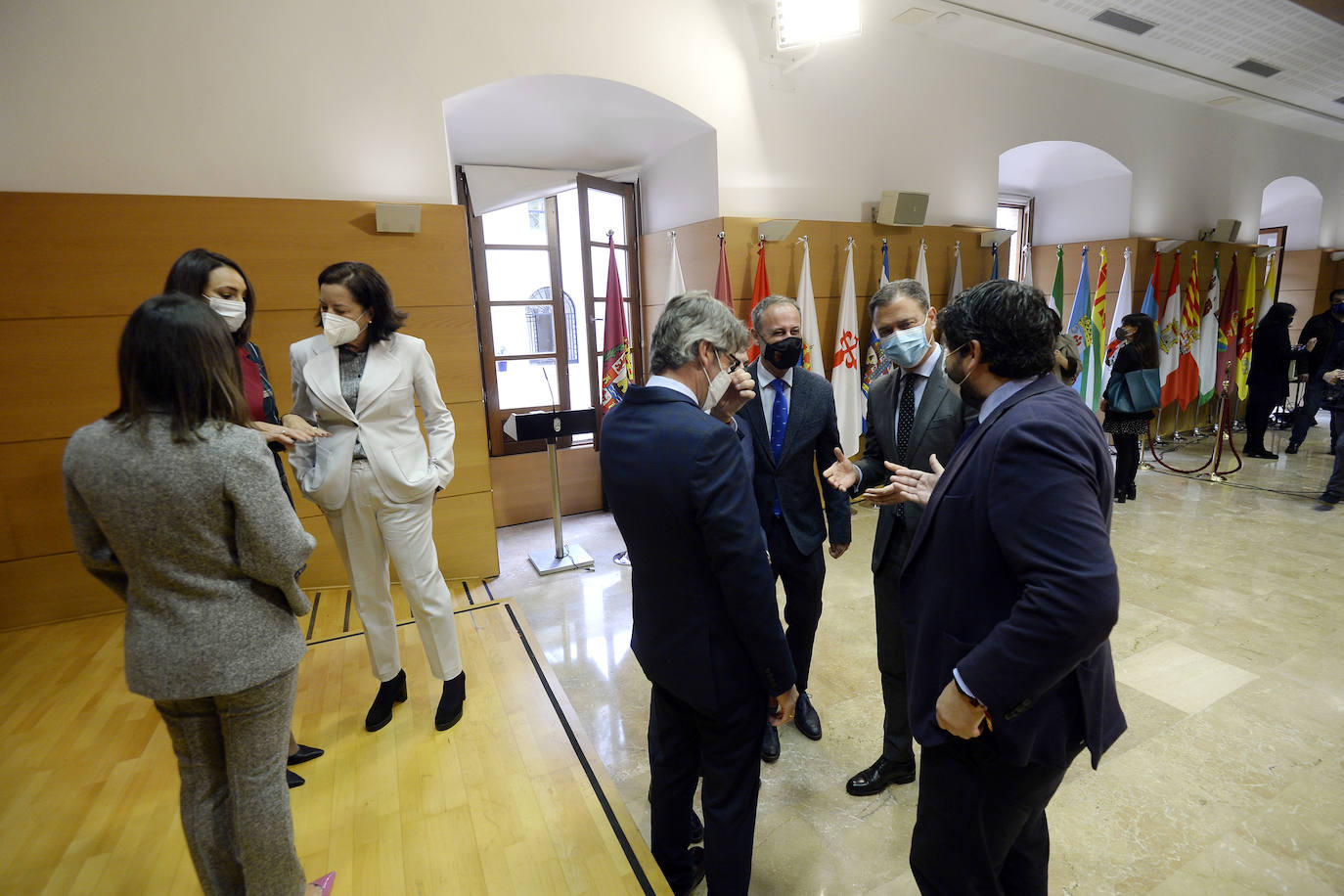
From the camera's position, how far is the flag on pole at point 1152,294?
6809mm

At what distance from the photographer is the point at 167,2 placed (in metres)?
3.12

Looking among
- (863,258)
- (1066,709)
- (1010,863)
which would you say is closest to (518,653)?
(1010,863)

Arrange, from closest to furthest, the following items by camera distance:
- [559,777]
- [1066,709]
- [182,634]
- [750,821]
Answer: [1066,709] < [182,634] < [750,821] < [559,777]

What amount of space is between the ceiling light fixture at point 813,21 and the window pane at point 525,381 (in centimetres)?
285

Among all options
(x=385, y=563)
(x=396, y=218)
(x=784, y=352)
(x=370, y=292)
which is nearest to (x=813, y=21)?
(x=396, y=218)

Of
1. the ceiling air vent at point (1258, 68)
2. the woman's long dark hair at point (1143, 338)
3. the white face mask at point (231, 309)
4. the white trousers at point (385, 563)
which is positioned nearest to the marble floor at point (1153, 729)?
the white trousers at point (385, 563)

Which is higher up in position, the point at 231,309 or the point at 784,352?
the point at 231,309

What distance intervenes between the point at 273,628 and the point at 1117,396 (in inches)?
224

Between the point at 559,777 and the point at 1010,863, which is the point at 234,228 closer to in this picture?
the point at 559,777

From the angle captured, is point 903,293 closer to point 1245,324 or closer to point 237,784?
point 237,784

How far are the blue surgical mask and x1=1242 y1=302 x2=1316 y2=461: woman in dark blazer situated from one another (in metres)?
6.50

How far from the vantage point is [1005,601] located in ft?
3.77

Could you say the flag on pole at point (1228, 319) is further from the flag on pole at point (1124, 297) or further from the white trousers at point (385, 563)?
the white trousers at point (385, 563)

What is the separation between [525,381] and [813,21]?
10.6ft
